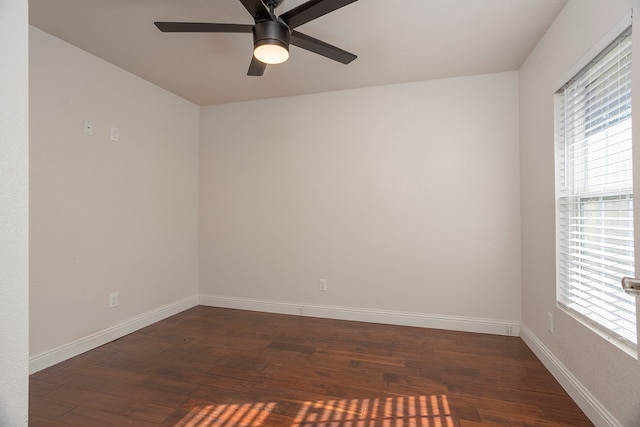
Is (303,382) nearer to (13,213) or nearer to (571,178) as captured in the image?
(13,213)

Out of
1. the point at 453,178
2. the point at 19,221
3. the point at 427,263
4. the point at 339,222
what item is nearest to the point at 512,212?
the point at 453,178

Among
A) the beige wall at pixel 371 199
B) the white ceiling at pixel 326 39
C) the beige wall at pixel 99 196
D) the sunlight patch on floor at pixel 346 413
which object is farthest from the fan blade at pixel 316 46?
the sunlight patch on floor at pixel 346 413

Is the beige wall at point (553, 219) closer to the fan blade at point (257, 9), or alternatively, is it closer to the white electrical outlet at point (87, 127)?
the fan blade at point (257, 9)

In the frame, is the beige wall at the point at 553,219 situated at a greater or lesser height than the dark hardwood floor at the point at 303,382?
greater

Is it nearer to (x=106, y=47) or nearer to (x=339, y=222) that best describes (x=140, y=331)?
(x=339, y=222)

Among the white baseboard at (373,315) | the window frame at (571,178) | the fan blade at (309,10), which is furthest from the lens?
the white baseboard at (373,315)

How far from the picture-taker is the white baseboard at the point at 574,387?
163 cm

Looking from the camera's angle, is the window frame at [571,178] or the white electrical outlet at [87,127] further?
the white electrical outlet at [87,127]

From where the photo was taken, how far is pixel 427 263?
318 cm

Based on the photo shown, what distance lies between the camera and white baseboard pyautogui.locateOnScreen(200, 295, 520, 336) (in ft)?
9.84

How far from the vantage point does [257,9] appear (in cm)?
167

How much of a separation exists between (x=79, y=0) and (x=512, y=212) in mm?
3576

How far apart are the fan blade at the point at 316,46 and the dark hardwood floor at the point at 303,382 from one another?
2.14 meters

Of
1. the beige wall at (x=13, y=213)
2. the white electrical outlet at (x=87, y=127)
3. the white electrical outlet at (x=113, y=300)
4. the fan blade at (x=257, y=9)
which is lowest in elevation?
the white electrical outlet at (x=113, y=300)
